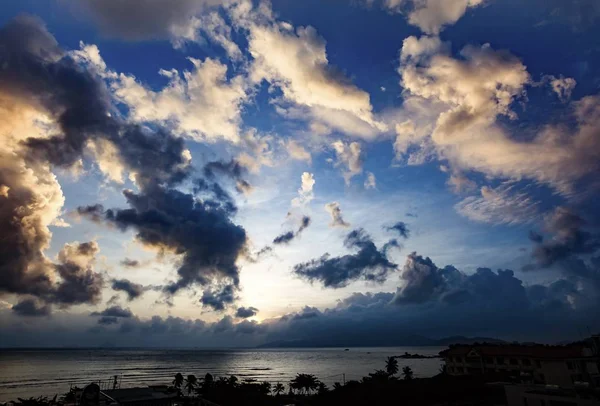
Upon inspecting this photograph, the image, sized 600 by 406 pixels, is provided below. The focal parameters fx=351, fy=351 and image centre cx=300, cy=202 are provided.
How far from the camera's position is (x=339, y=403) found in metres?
59.1

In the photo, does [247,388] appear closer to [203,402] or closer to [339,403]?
[339,403]

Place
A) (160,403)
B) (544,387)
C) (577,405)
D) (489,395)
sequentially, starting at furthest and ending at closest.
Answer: (489,395), (544,387), (577,405), (160,403)

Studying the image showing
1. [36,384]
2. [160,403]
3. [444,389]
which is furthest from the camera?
[36,384]

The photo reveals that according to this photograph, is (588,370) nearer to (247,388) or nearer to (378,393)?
(378,393)

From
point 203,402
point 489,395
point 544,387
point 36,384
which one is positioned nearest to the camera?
point 203,402

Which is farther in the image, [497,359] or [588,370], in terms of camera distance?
[497,359]

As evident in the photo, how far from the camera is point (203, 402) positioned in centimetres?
2411

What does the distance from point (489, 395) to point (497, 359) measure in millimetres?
36136

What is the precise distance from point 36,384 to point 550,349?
170m

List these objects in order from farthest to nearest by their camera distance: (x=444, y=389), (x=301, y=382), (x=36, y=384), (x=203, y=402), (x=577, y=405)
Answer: (x=36, y=384) → (x=301, y=382) → (x=444, y=389) → (x=577, y=405) → (x=203, y=402)

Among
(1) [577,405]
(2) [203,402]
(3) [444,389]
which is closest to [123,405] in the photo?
(2) [203,402]

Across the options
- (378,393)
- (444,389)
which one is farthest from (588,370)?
(378,393)

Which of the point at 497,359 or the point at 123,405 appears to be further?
the point at 497,359

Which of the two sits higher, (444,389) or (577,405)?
(577,405)
